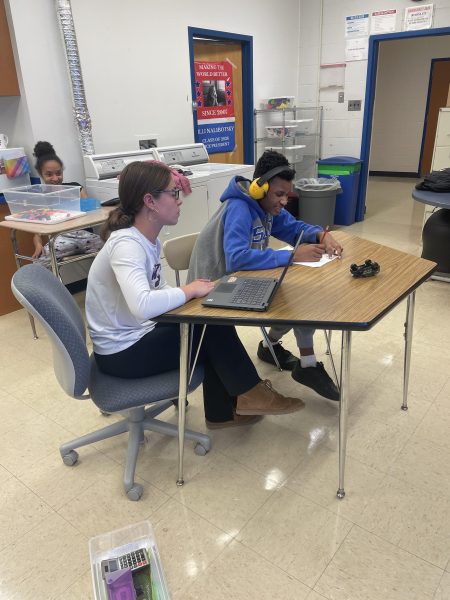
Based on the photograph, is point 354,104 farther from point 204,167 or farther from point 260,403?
point 260,403

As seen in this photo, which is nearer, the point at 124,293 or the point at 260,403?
the point at 124,293

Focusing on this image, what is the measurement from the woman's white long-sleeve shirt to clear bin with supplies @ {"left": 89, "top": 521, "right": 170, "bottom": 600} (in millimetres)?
627

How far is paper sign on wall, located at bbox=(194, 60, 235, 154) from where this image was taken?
175 inches

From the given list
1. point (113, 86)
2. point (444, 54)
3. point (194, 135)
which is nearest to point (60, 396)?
point (113, 86)

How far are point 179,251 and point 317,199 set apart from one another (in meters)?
3.16

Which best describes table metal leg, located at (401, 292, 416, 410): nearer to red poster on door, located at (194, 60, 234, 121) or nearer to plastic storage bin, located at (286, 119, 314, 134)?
red poster on door, located at (194, 60, 234, 121)

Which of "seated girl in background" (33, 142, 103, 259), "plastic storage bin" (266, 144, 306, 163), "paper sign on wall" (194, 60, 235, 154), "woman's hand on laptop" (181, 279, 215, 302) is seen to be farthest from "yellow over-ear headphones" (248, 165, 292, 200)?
"plastic storage bin" (266, 144, 306, 163)

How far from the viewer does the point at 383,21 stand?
482cm

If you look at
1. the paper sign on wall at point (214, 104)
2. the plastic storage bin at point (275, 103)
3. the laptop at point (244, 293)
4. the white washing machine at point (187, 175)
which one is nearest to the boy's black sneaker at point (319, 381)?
the laptop at point (244, 293)

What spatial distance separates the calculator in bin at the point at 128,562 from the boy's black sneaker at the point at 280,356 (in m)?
1.30

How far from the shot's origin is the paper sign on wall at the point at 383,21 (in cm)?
476

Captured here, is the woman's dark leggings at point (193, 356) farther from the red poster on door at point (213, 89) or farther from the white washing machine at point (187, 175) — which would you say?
the red poster on door at point (213, 89)

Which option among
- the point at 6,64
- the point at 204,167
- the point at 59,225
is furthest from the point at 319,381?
the point at 6,64

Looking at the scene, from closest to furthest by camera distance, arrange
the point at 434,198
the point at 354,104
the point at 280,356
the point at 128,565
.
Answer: the point at 128,565, the point at 280,356, the point at 434,198, the point at 354,104
